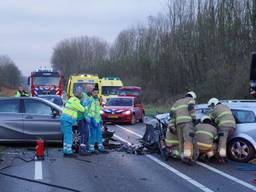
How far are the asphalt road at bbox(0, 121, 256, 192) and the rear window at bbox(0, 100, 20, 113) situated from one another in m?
2.11

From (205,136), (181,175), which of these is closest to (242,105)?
(205,136)

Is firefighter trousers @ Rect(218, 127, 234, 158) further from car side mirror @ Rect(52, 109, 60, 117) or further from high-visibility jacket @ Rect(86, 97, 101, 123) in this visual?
car side mirror @ Rect(52, 109, 60, 117)

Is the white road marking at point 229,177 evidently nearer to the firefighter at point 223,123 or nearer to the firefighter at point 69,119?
the firefighter at point 223,123

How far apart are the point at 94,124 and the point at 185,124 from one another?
9.45 feet

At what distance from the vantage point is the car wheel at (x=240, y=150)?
503 inches

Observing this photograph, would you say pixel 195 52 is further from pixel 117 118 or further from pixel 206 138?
pixel 206 138

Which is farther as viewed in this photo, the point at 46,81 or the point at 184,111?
the point at 46,81

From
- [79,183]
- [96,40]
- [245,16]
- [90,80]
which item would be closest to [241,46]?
[245,16]

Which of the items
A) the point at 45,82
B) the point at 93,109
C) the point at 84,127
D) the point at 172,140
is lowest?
the point at 172,140

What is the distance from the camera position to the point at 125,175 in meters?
10.6

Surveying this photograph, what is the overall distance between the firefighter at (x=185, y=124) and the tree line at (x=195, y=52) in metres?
20.5

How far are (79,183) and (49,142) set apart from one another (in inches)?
237

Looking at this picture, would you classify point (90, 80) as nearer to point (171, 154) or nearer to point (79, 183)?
point (171, 154)

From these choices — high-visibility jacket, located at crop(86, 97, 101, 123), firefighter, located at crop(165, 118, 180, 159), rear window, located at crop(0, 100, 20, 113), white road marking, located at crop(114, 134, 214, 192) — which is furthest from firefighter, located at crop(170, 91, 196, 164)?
rear window, located at crop(0, 100, 20, 113)
